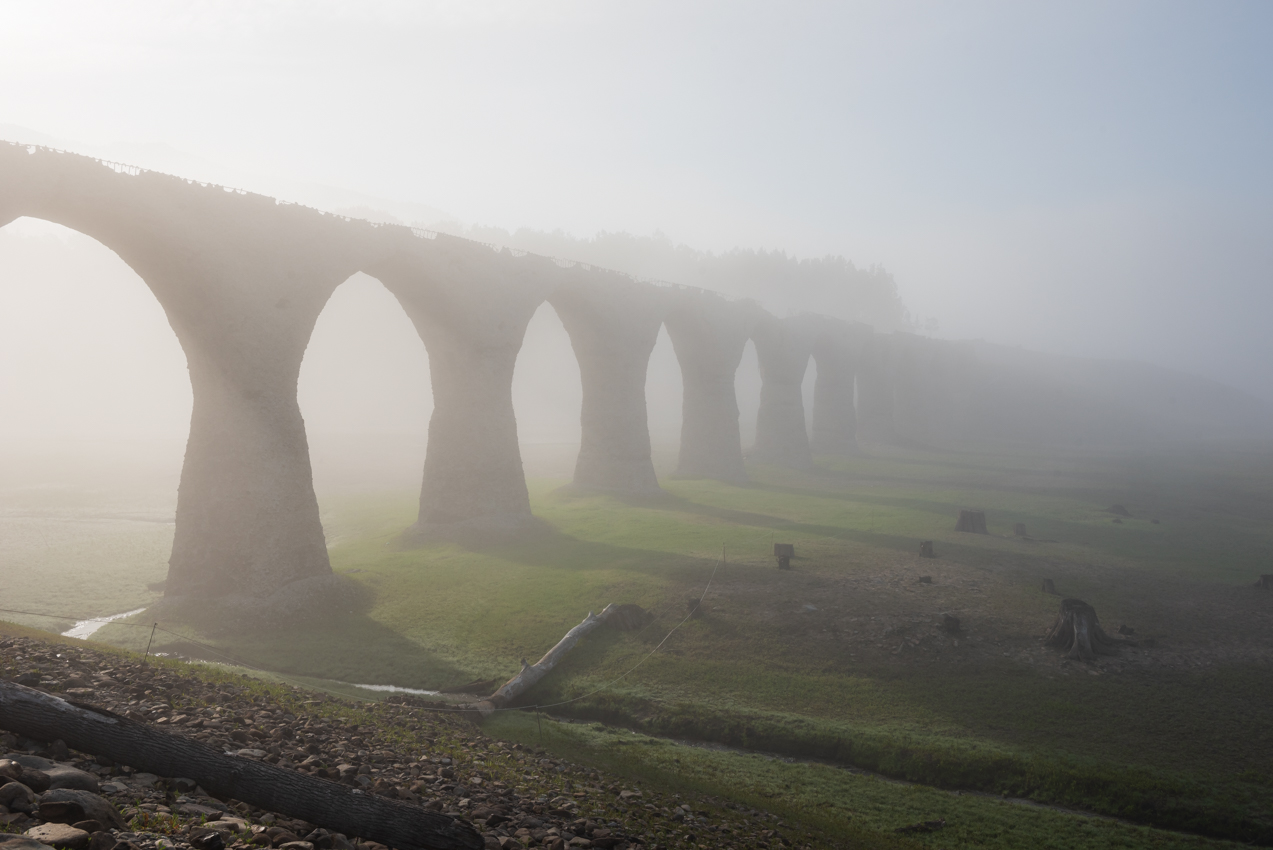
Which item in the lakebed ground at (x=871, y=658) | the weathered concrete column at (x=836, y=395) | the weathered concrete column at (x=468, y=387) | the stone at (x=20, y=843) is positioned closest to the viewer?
the stone at (x=20, y=843)

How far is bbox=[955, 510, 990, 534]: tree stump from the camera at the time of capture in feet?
82.4

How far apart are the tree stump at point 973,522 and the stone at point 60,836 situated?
25590 mm

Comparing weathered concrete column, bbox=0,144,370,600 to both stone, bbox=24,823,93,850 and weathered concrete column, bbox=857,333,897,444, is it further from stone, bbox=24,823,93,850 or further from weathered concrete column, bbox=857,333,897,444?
weathered concrete column, bbox=857,333,897,444

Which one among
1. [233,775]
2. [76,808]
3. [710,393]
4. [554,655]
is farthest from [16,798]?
[710,393]

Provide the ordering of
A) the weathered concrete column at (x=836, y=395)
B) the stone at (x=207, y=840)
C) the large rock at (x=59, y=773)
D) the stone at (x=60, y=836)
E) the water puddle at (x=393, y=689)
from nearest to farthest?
the stone at (x=60, y=836), the stone at (x=207, y=840), the large rock at (x=59, y=773), the water puddle at (x=393, y=689), the weathered concrete column at (x=836, y=395)

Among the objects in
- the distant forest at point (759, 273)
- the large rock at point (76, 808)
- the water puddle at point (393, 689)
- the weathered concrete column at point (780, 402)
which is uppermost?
the distant forest at point (759, 273)

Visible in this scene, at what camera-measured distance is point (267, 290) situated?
1789 cm

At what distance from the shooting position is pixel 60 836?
164 inches

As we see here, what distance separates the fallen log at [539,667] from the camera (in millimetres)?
12875

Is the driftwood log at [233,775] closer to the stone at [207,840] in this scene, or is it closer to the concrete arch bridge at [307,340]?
the stone at [207,840]

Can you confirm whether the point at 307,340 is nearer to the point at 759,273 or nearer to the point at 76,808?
the point at 76,808

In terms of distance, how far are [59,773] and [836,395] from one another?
52780 millimetres

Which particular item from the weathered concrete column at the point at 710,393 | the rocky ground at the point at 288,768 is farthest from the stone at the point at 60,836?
the weathered concrete column at the point at 710,393

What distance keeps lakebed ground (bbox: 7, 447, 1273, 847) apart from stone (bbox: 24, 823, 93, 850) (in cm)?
700
